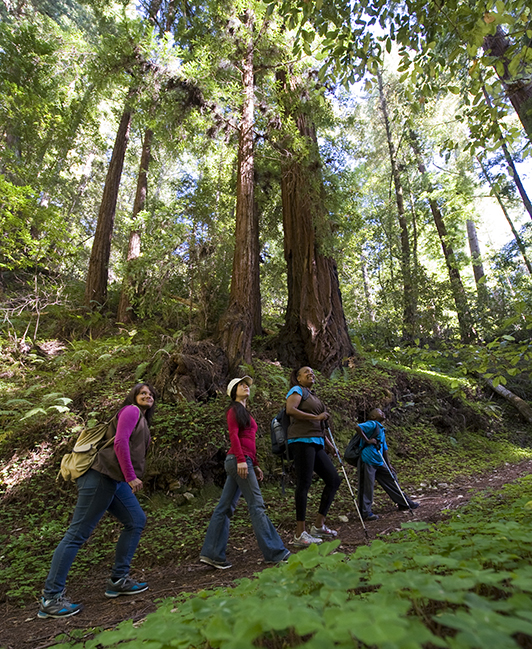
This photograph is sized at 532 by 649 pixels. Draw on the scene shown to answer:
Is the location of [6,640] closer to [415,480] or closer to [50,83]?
[415,480]

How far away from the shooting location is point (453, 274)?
15273 millimetres

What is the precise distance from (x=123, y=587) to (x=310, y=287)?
7.43 m

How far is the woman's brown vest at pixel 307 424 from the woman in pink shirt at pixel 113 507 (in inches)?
63.6

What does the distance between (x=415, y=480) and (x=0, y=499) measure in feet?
21.8

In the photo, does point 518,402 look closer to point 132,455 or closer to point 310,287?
point 310,287

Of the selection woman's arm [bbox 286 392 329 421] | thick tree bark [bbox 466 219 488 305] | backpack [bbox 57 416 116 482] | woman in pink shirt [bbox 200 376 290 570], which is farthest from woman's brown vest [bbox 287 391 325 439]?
thick tree bark [bbox 466 219 488 305]

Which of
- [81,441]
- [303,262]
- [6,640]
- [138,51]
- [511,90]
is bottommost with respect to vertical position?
[6,640]

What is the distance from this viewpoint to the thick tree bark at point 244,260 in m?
7.85

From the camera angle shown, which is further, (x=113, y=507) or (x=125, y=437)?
(x=113, y=507)

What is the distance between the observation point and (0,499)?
518 centimetres

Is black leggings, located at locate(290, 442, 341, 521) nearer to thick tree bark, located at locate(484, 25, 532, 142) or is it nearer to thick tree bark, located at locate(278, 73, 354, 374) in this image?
thick tree bark, located at locate(484, 25, 532, 142)

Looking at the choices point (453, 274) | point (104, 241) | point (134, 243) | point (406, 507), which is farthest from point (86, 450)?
point (453, 274)

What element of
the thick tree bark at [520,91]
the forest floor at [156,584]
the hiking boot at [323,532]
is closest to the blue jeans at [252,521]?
the forest floor at [156,584]

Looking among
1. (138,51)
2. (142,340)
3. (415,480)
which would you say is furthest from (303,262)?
(138,51)
